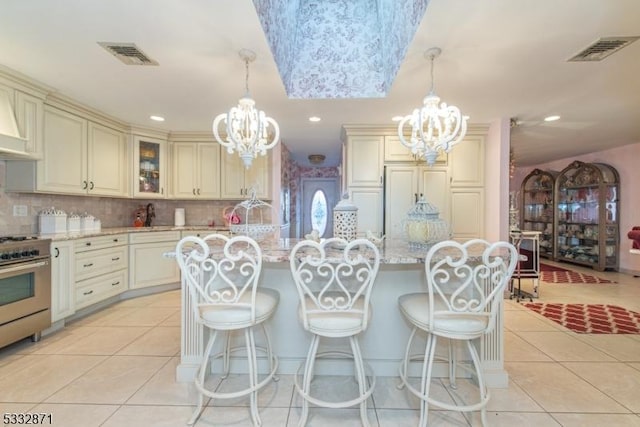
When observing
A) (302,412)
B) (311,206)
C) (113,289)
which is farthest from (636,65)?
(311,206)

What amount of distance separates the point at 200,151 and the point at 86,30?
8.60 ft

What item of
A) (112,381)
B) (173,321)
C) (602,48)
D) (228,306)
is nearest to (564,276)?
(602,48)

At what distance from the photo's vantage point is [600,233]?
18.5ft

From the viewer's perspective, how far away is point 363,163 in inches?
166

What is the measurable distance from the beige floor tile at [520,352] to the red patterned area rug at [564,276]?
2891 mm

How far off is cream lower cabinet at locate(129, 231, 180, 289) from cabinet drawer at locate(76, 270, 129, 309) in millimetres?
154

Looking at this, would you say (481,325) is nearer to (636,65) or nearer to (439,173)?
(636,65)

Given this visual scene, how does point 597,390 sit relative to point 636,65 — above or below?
below

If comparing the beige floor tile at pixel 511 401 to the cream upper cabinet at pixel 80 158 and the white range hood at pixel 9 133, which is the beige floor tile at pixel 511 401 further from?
the cream upper cabinet at pixel 80 158

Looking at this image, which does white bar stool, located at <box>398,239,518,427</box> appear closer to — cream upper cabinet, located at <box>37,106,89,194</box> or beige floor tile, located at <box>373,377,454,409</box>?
beige floor tile, located at <box>373,377,454,409</box>

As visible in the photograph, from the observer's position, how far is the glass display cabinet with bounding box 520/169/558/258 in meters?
6.80

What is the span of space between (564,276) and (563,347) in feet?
11.1

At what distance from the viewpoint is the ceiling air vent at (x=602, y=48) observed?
82.3 inches

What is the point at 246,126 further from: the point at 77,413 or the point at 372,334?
the point at 77,413
